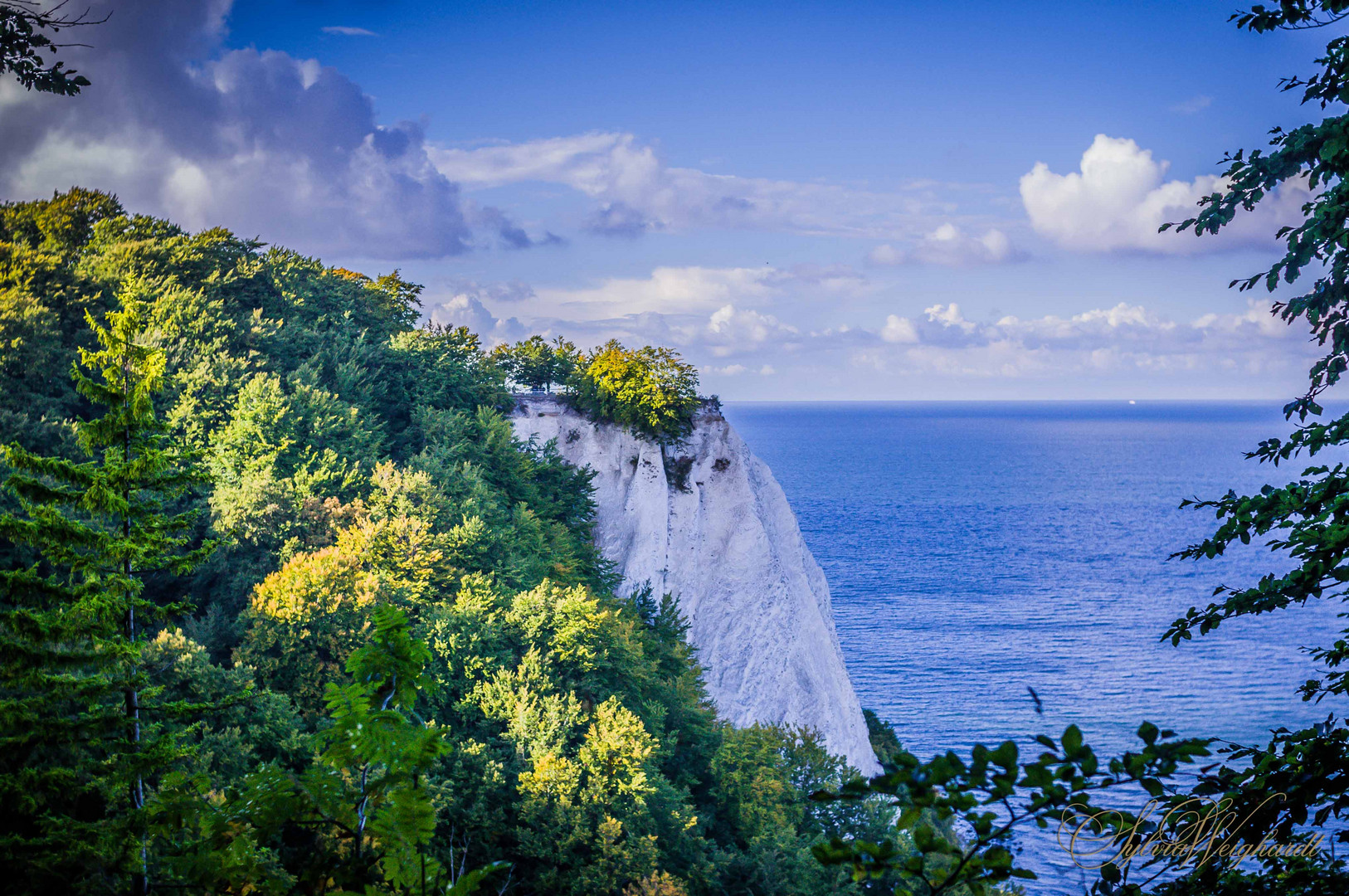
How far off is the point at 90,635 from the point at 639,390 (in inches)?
1335

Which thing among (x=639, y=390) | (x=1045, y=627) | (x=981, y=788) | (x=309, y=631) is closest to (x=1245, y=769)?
(x=981, y=788)

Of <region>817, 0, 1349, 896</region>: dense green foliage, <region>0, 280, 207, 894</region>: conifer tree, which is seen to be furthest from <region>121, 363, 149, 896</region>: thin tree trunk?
<region>817, 0, 1349, 896</region>: dense green foliage

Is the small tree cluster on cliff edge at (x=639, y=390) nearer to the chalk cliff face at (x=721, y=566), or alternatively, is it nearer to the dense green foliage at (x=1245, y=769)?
the chalk cliff face at (x=721, y=566)

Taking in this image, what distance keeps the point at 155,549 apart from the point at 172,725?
23.8ft

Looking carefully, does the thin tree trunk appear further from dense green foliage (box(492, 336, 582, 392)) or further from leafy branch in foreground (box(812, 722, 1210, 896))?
dense green foliage (box(492, 336, 582, 392))

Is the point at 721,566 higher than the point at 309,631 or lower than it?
lower

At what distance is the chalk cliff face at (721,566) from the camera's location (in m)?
41.7

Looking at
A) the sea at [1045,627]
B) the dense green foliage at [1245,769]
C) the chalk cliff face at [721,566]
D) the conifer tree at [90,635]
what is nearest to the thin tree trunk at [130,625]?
the conifer tree at [90,635]

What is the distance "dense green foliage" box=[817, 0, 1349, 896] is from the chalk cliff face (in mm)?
34152

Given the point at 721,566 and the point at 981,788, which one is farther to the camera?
the point at 721,566

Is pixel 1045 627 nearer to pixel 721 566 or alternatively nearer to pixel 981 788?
pixel 721 566

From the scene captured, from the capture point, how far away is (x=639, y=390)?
1683 inches

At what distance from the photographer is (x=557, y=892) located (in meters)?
16.7

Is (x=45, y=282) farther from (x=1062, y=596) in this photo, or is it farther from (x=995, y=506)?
(x=995, y=506)
